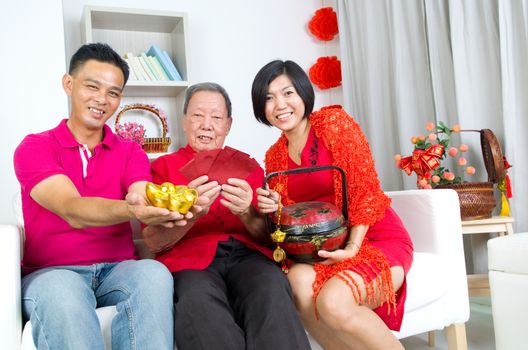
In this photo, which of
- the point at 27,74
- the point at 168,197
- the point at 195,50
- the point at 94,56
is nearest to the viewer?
the point at 168,197

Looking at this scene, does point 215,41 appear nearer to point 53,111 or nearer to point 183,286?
point 53,111

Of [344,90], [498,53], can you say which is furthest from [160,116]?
[498,53]

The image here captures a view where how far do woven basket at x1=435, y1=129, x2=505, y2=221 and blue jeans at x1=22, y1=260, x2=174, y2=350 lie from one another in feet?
5.13

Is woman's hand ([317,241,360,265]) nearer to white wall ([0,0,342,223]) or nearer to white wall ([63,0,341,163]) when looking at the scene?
white wall ([0,0,342,223])

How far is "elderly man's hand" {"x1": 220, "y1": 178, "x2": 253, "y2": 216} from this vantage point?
1.36m

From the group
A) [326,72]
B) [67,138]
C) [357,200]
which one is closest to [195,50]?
[326,72]

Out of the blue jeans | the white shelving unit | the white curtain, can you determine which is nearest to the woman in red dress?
the blue jeans

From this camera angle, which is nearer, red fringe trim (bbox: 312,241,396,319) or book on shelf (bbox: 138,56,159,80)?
red fringe trim (bbox: 312,241,396,319)

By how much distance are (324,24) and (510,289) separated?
9.20 ft

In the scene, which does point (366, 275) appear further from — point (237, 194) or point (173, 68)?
point (173, 68)

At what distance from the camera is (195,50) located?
3574 mm

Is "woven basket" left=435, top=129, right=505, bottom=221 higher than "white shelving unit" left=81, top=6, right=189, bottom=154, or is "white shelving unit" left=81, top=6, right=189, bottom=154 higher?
"white shelving unit" left=81, top=6, right=189, bottom=154

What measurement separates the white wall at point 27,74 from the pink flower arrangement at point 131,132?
1.84ft

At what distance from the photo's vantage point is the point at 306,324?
1510mm
